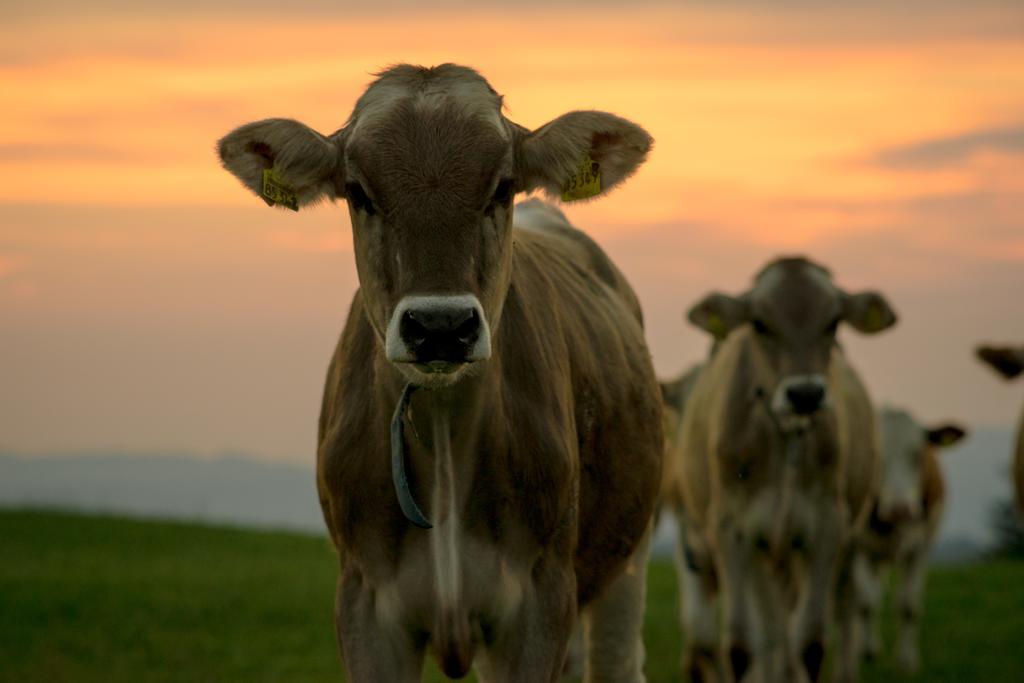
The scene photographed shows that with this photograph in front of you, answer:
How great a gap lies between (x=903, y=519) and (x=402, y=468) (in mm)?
14789

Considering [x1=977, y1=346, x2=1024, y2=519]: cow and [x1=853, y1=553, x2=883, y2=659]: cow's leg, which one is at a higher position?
[x1=977, y1=346, x2=1024, y2=519]: cow

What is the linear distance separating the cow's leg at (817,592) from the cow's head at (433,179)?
6793 millimetres

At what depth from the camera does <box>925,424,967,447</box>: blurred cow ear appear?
20.3 m

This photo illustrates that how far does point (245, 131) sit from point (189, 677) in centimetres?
1022

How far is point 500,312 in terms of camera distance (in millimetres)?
6242

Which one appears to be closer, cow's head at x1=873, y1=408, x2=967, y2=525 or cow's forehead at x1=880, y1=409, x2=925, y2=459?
cow's head at x1=873, y1=408, x2=967, y2=525

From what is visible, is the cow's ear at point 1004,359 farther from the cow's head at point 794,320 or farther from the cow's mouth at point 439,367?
the cow's mouth at point 439,367

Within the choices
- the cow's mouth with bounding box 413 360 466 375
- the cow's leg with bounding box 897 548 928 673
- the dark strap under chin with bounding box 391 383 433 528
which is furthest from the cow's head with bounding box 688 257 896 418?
the cow's mouth with bounding box 413 360 466 375

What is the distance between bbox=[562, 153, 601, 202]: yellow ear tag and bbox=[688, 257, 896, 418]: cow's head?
6.02 metres

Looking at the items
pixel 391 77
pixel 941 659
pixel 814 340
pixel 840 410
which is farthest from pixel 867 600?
pixel 391 77

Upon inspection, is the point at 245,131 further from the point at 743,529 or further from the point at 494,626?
the point at 743,529

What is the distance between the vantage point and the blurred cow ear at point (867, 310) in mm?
13180

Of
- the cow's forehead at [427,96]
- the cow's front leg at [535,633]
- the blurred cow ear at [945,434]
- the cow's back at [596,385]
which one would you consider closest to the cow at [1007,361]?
the cow's back at [596,385]

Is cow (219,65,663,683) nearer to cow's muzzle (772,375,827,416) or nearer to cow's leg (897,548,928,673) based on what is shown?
cow's muzzle (772,375,827,416)
